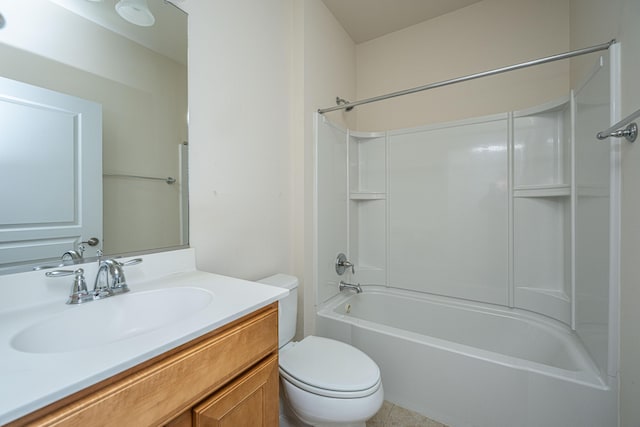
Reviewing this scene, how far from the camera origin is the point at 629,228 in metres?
1.00

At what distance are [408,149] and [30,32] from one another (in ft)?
6.84

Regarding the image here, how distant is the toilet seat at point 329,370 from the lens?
3.47ft

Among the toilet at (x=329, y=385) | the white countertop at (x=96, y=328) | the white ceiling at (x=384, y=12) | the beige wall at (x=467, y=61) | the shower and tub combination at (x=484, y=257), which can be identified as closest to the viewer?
the white countertop at (x=96, y=328)

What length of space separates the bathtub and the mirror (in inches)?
49.5

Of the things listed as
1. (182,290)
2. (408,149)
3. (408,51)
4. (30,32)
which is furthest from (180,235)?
(408,51)

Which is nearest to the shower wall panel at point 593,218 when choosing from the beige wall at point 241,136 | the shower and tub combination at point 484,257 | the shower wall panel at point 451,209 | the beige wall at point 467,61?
the shower and tub combination at point 484,257

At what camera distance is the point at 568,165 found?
1.58 metres

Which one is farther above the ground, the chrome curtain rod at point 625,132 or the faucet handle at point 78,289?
the chrome curtain rod at point 625,132

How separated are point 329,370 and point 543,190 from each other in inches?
64.8

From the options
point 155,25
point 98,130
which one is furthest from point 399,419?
point 155,25

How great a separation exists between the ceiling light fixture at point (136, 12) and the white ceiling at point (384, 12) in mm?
1358

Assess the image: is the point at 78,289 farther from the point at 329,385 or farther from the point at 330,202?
the point at 330,202

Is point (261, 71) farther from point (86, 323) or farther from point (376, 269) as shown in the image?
point (376, 269)

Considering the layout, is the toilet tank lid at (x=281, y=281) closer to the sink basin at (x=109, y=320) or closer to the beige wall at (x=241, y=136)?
the beige wall at (x=241, y=136)
